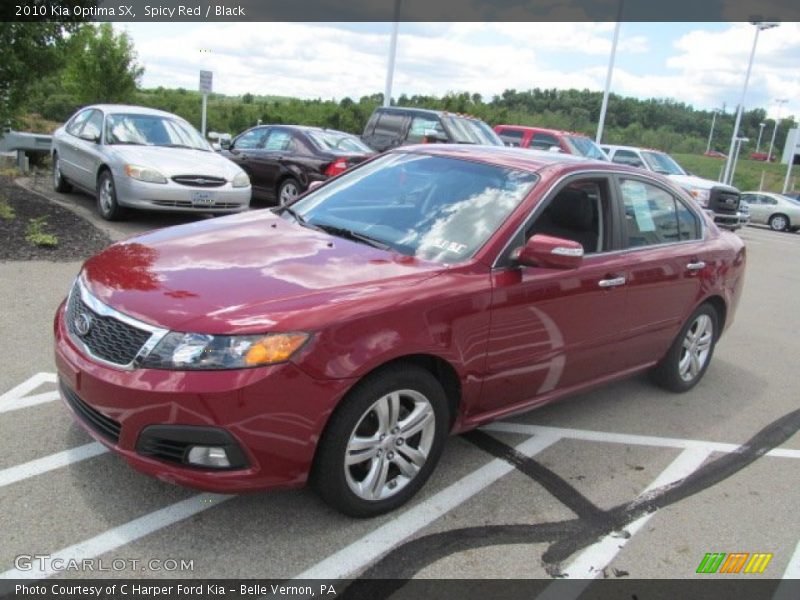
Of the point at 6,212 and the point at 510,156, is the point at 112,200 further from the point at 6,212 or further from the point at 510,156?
the point at 510,156

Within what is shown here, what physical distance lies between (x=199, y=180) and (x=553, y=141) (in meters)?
9.28

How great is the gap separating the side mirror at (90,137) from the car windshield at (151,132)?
17 cm

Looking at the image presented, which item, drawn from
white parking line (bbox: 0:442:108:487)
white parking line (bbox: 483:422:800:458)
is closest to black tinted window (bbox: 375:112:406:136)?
white parking line (bbox: 483:422:800:458)

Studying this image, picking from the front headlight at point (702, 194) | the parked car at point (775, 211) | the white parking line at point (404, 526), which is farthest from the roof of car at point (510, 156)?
the parked car at point (775, 211)

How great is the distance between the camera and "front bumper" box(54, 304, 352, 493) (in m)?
2.65

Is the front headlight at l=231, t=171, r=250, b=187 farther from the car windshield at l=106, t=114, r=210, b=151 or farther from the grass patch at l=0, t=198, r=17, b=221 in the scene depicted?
the grass patch at l=0, t=198, r=17, b=221

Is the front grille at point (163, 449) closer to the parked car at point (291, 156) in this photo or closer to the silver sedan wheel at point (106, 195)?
the silver sedan wheel at point (106, 195)

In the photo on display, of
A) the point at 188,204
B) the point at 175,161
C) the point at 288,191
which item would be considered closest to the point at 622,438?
the point at 188,204

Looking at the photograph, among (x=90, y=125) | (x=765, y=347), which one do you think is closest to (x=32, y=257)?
(x=90, y=125)

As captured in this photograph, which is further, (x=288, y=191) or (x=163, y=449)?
(x=288, y=191)

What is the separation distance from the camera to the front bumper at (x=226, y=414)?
2.65m

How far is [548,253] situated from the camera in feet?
11.3

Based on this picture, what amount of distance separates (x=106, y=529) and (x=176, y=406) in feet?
2.35

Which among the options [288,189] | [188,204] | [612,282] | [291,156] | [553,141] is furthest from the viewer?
[553,141]
